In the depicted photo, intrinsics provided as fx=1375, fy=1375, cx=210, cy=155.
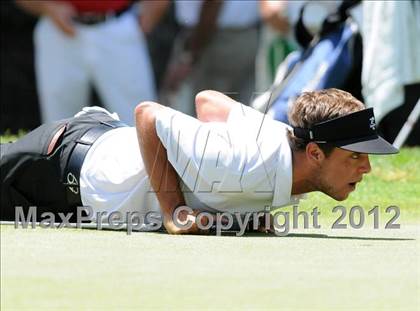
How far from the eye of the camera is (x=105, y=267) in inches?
202

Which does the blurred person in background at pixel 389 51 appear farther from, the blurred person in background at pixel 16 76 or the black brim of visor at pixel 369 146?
the black brim of visor at pixel 369 146

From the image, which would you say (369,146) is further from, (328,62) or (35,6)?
(35,6)

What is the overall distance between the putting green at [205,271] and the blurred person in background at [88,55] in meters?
6.90

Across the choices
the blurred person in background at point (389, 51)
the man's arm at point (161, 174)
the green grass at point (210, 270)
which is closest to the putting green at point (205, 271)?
the green grass at point (210, 270)

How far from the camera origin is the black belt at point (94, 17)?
13094 millimetres

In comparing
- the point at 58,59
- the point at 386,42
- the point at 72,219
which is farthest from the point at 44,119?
the point at 72,219

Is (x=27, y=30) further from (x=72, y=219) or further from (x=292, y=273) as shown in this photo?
(x=292, y=273)

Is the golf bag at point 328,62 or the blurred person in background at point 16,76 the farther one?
the blurred person in background at point 16,76

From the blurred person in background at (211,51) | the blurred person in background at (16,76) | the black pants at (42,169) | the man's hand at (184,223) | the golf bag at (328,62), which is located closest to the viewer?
the man's hand at (184,223)

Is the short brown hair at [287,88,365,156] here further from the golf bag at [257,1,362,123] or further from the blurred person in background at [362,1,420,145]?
the blurred person in background at [362,1,420,145]

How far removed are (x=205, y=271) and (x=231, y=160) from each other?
1.06 m

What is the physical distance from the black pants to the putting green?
455 millimetres

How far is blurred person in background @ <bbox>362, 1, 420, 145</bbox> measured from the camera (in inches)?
464

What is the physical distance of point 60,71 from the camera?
13.3m
